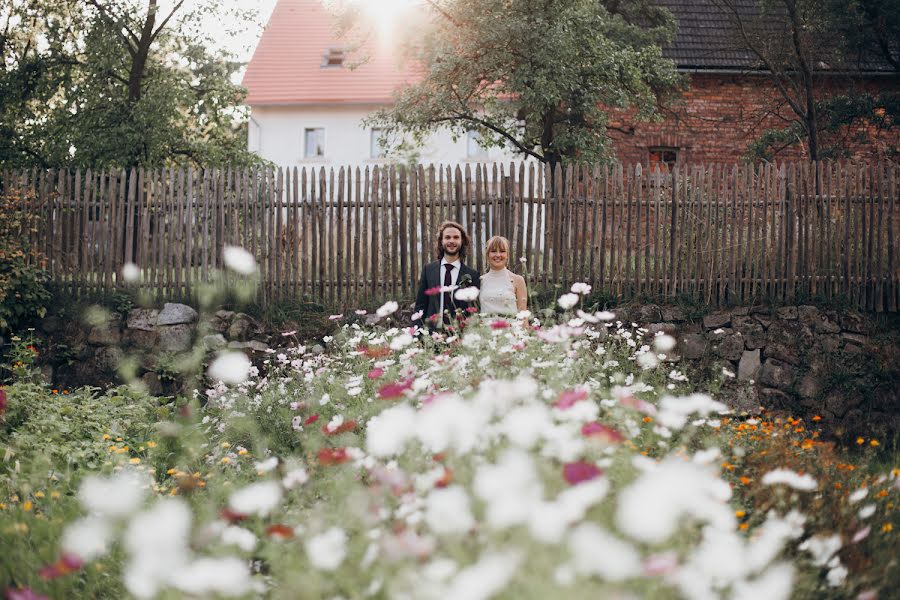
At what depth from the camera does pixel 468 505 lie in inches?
91.3

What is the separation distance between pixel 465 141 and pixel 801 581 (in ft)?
78.4

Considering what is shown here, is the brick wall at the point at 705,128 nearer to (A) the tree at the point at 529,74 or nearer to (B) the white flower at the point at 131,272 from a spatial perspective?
(A) the tree at the point at 529,74

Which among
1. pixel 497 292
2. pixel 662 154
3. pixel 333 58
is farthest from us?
pixel 333 58

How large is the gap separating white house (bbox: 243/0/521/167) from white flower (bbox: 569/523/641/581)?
23594 mm

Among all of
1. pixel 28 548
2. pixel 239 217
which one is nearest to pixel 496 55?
pixel 239 217

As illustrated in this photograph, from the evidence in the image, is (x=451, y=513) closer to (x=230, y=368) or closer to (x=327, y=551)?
(x=327, y=551)

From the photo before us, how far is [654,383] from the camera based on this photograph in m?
6.05

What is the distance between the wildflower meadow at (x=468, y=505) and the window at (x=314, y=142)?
21045 mm

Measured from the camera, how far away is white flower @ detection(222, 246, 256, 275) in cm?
909

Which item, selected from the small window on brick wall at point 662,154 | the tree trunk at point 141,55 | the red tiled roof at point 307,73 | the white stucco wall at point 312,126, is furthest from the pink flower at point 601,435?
the white stucco wall at point 312,126

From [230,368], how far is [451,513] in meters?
6.51

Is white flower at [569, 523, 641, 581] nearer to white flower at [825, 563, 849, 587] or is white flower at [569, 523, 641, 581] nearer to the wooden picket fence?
white flower at [825, 563, 849, 587]

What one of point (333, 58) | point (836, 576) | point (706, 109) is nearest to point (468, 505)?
point (836, 576)

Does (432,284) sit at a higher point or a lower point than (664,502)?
higher
